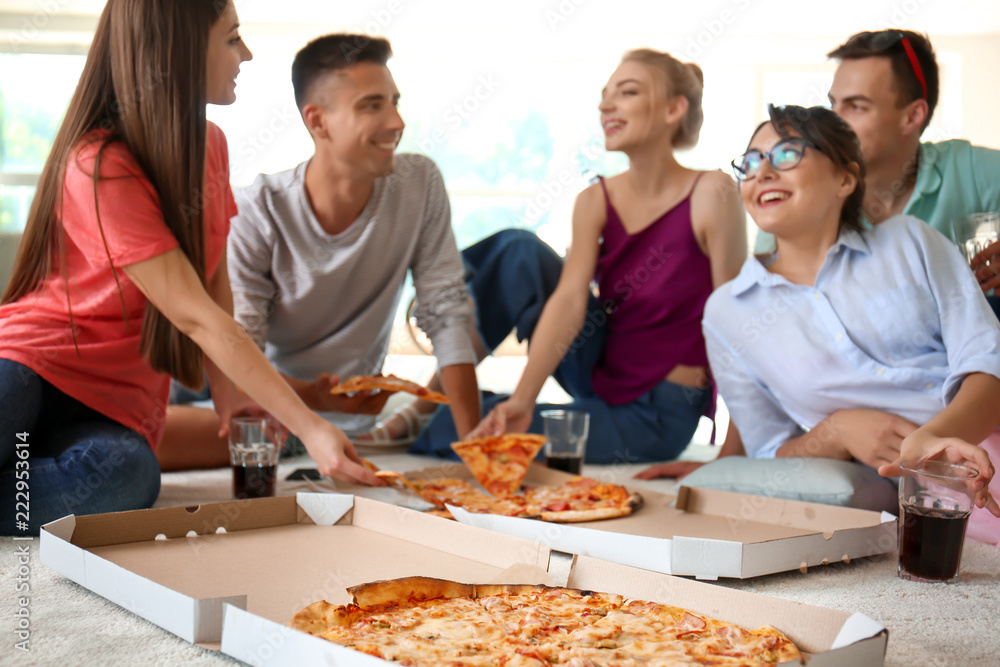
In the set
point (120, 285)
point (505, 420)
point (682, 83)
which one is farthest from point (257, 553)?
point (682, 83)

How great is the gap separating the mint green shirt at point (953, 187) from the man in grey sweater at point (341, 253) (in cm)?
124

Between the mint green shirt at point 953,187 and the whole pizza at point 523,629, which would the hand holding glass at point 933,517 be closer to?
the whole pizza at point 523,629

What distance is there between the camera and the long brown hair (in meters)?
1.51

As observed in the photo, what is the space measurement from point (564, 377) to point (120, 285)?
1.41 meters

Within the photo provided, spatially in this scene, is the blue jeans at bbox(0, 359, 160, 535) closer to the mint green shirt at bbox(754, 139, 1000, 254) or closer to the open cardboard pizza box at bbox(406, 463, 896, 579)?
the open cardboard pizza box at bbox(406, 463, 896, 579)

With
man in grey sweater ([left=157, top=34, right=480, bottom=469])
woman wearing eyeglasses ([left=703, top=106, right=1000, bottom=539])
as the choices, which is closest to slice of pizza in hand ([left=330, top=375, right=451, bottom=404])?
man in grey sweater ([left=157, top=34, right=480, bottom=469])

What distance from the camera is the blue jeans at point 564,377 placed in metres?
2.43

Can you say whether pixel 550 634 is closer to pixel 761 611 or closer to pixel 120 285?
pixel 761 611

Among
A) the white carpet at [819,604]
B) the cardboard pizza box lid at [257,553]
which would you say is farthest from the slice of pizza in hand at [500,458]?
the white carpet at [819,604]

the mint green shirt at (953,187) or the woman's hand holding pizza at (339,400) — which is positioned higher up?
the mint green shirt at (953,187)

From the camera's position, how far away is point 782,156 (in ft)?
5.65

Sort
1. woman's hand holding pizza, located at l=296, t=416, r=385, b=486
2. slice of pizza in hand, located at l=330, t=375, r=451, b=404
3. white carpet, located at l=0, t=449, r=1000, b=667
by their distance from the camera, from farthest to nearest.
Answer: slice of pizza in hand, located at l=330, t=375, r=451, b=404 < woman's hand holding pizza, located at l=296, t=416, r=385, b=486 < white carpet, located at l=0, t=449, r=1000, b=667

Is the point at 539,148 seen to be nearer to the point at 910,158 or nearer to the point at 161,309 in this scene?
the point at 910,158

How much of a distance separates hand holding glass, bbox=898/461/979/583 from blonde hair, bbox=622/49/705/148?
1.51 m
